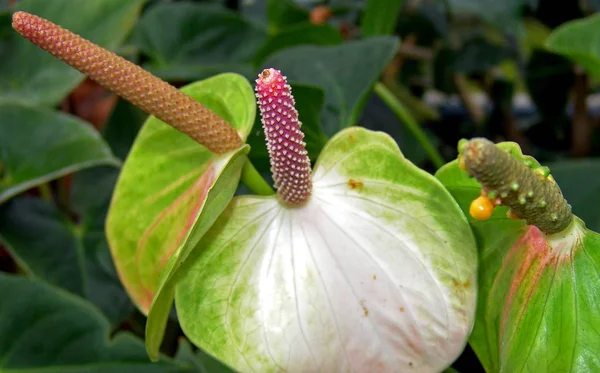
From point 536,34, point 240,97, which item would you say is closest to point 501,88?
point 536,34

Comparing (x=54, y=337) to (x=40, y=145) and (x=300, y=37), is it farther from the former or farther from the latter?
(x=300, y=37)

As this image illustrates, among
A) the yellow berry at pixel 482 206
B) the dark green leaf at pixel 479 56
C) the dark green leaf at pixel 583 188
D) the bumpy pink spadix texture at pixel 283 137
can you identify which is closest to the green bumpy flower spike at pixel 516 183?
the yellow berry at pixel 482 206

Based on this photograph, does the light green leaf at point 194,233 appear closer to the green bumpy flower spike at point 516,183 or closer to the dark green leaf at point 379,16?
the green bumpy flower spike at point 516,183

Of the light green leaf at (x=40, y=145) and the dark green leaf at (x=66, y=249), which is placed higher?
the light green leaf at (x=40, y=145)

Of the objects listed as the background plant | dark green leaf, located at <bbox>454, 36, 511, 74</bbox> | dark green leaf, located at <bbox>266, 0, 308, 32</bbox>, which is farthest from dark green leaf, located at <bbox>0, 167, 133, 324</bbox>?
dark green leaf, located at <bbox>454, 36, 511, 74</bbox>

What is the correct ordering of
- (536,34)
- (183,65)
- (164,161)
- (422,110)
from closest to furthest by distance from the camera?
(164,161), (183,65), (422,110), (536,34)

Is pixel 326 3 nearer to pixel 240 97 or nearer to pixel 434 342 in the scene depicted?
pixel 240 97
